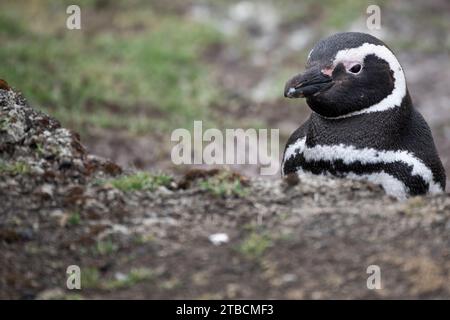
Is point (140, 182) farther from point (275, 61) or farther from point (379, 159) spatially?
point (275, 61)

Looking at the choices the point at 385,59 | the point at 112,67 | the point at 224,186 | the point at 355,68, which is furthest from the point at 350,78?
the point at 112,67

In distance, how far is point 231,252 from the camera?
160 inches

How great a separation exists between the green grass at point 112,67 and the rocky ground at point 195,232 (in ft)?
14.5

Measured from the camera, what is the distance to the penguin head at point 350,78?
204 inches

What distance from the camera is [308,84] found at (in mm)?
5172

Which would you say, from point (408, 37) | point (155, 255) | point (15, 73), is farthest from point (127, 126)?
point (155, 255)

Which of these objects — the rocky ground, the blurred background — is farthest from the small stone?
the blurred background

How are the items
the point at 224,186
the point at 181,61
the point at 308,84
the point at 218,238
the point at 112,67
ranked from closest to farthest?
1. the point at 218,238
2. the point at 224,186
3. the point at 308,84
4. the point at 112,67
5. the point at 181,61

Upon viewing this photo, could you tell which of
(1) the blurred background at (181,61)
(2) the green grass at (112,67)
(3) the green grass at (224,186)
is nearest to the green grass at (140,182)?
(3) the green grass at (224,186)

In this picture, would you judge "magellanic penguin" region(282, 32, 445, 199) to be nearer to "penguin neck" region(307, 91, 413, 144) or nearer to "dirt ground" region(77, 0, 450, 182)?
"penguin neck" region(307, 91, 413, 144)

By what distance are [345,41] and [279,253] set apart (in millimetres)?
1756

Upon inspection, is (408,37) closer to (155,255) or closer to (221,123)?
(221,123)

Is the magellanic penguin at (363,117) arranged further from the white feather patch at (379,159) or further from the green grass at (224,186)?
the green grass at (224,186)

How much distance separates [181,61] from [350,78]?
6.35m
